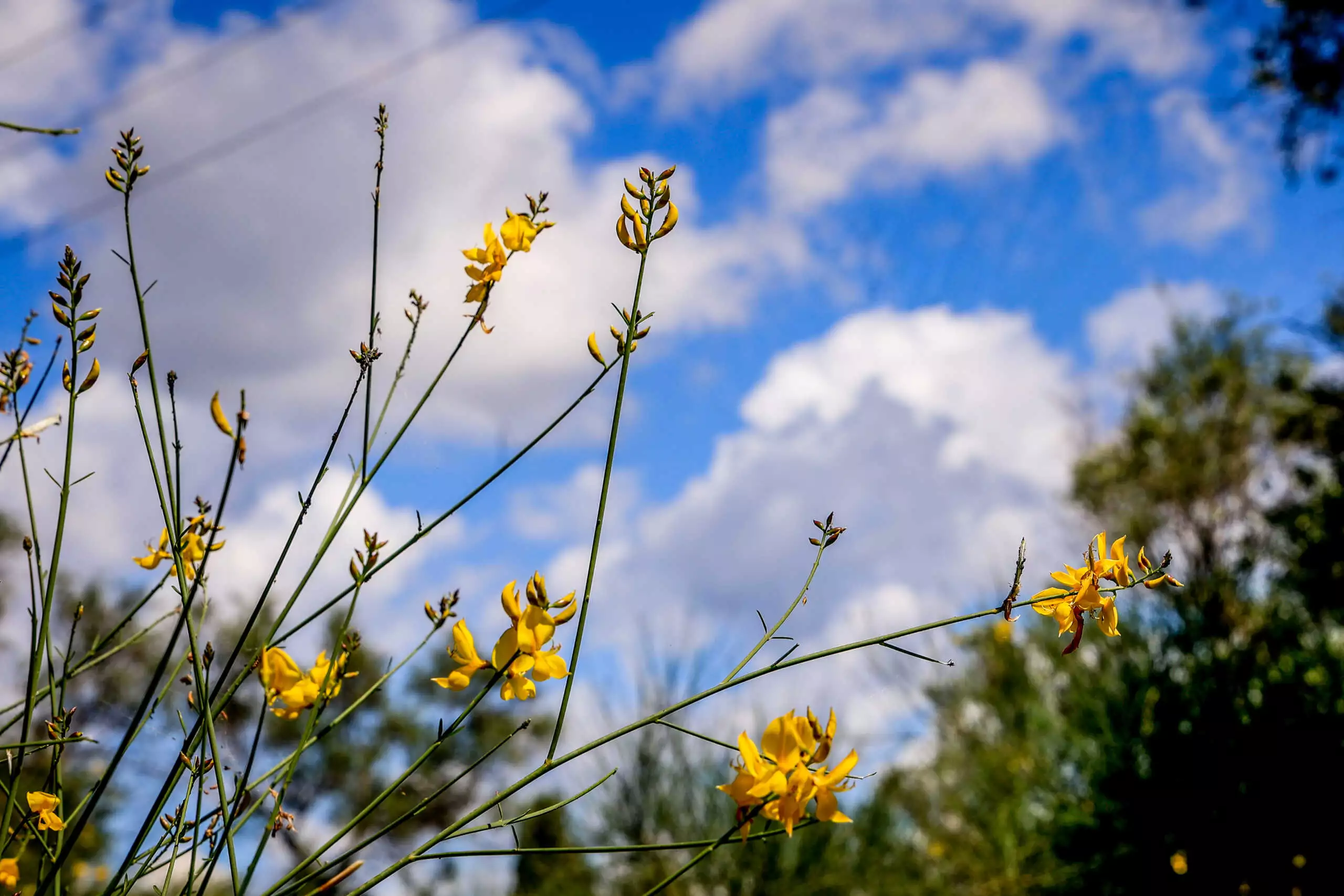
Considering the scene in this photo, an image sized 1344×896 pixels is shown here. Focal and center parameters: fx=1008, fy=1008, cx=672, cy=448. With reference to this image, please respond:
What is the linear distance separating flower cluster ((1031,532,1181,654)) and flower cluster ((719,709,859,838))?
1.05 feet

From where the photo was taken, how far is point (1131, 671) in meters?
4.17

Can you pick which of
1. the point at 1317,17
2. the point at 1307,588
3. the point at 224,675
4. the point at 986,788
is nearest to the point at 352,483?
the point at 224,675

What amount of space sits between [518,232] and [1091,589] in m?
0.79

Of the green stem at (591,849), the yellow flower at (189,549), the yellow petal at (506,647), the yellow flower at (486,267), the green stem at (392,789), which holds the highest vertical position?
the yellow flower at (486,267)

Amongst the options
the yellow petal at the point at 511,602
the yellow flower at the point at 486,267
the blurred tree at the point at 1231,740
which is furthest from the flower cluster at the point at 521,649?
the blurred tree at the point at 1231,740

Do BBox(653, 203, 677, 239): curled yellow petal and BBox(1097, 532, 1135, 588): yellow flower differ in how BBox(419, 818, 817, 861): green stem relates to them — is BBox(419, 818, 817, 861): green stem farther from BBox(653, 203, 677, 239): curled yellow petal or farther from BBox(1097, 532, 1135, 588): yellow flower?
BBox(653, 203, 677, 239): curled yellow petal

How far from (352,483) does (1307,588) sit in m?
5.67

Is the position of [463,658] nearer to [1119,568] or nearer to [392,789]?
[392,789]

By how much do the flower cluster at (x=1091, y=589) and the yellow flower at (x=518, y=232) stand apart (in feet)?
2.41

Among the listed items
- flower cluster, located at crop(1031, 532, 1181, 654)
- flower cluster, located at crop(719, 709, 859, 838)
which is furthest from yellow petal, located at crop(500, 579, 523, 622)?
flower cluster, located at crop(1031, 532, 1181, 654)

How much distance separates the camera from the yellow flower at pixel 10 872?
1.08 m

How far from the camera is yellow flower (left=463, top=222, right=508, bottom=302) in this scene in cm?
125

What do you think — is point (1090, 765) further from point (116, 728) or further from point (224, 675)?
point (116, 728)

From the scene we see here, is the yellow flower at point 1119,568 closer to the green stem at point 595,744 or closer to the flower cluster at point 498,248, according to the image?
the green stem at point 595,744
